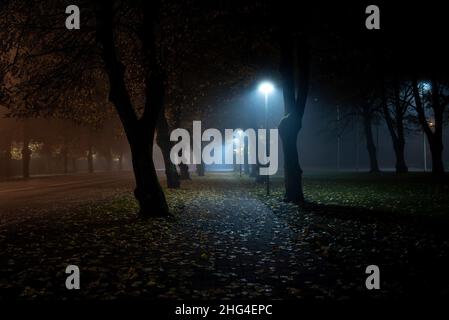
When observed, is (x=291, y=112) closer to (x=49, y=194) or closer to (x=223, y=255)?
(x=223, y=255)

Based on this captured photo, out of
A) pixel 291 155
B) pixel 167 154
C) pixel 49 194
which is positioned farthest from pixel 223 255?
pixel 167 154

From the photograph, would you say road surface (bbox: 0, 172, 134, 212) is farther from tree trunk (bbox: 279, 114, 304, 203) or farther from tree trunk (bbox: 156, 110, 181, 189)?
tree trunk (bbox: 279, 114, 304, 203)

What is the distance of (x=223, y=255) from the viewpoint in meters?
9.27

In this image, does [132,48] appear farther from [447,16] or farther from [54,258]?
[447,16]

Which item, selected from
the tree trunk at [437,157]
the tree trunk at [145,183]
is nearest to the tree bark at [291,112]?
the tree trunk at [145,183]

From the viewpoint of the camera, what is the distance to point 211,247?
10133 millimetres

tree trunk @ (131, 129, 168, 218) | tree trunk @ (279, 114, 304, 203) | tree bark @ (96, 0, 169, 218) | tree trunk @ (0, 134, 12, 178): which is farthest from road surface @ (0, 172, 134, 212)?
tree trunk @ (0, 134, 12, 178)

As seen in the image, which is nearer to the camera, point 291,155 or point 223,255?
point 223,255

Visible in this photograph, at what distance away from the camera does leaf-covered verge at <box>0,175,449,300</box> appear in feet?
21.9

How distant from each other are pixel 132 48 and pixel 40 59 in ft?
12.3

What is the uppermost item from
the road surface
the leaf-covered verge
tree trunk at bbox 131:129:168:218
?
tree trunk at bbox 131:129:168:218

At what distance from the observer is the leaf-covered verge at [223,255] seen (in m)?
6.67

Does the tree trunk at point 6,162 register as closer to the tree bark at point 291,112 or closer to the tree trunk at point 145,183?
the tree bark at point 291,112
